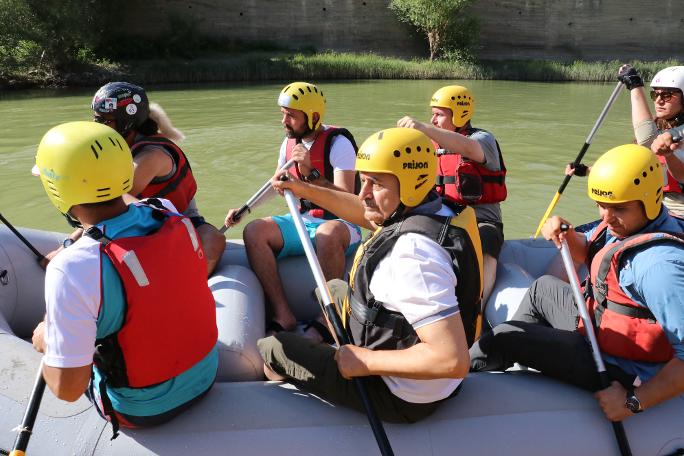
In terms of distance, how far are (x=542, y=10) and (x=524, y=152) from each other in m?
22.4

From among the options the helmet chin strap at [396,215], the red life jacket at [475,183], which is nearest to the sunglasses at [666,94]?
the red life jacket at [475,183]

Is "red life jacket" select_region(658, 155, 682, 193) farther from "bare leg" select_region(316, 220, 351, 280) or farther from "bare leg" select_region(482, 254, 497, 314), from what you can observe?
"bare leg" select_region(316, 220, 351, 280)

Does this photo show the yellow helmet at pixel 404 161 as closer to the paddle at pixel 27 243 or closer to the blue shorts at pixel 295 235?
the blue shorts at pixel 295 235

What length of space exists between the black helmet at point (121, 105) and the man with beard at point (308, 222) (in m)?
0.83

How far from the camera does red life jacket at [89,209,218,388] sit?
6.06 feet

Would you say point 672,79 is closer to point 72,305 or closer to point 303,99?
point 303,99

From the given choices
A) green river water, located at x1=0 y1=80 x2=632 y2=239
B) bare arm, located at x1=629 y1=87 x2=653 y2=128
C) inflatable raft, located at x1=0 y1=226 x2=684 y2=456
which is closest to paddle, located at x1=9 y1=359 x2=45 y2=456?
inflatable raft, located at x1=0 y1=226 x2=684 y2=456

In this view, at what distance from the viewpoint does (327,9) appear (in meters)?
27.9

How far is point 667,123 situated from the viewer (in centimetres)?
360

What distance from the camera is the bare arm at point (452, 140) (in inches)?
133

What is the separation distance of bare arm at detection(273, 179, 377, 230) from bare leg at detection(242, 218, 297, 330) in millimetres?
679

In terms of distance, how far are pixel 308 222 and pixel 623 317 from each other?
188cm

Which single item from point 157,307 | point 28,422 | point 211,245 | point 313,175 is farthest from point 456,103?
point 28,422

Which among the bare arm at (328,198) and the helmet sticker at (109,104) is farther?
the helmet sticker at (109,104)
